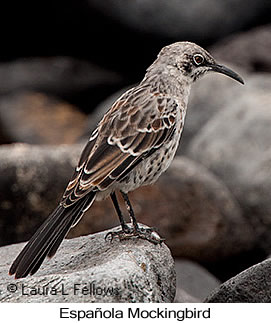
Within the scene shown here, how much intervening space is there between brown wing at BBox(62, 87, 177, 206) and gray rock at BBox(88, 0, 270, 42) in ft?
27.3

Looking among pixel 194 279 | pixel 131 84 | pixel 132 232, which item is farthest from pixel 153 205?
pixel 131 84

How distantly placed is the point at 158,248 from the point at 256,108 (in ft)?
18.2

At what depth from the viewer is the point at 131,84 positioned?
1590 cm

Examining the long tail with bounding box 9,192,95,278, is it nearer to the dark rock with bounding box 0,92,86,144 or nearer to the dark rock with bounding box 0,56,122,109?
the dark rock with bounding box 0,92,86,144

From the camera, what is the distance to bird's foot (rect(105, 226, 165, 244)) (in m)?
6.39

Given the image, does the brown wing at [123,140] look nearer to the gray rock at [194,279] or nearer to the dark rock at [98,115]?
the gray rock at [194,279]

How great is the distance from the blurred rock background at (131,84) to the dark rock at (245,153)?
17 mm

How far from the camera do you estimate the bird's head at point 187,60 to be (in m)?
6.80

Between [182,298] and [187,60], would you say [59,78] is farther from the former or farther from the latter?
[187,60]

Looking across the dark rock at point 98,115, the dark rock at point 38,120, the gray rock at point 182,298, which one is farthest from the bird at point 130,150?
the dark rock at point 38,120

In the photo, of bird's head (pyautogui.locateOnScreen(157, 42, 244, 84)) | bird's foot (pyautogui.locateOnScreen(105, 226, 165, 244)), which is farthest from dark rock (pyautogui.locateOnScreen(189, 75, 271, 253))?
bird's foot (pyautogui.locateOnScreen(105, 226, 165, 244))

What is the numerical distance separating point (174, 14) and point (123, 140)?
8930 millimetres

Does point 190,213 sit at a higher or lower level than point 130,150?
higher
